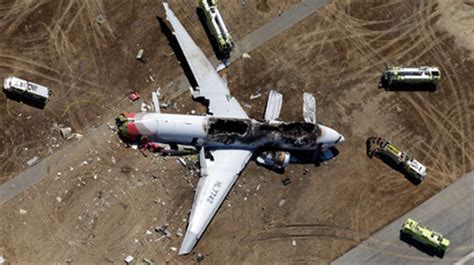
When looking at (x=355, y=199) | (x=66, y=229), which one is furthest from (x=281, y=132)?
(x=66, y=229)

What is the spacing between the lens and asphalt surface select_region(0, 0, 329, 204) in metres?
30.3

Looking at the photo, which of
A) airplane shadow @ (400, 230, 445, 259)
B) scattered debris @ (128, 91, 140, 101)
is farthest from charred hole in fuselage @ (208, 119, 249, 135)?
airplane shadow @ (400, 230, 445, 259)

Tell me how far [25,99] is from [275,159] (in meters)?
14.1

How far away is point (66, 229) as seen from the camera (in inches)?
1182

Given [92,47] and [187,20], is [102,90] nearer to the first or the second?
[92,47]

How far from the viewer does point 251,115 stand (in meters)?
31.9

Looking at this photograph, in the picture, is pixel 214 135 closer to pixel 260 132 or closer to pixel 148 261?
pixel 260 132

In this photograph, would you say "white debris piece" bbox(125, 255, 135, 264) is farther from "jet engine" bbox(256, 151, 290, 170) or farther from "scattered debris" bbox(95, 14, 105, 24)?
"scattered debris" bbox(95, 14, 105, 24)

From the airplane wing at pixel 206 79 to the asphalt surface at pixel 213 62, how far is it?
3.29 feet

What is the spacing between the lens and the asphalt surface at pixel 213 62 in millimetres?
30266

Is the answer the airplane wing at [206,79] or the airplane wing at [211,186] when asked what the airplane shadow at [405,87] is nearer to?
the airplane wing at [206,79]

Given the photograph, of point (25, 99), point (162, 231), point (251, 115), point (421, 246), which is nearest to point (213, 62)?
point (251, 115)

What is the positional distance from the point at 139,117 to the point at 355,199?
1269cm

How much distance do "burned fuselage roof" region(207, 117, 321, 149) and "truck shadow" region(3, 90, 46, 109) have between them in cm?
947
